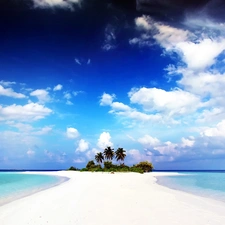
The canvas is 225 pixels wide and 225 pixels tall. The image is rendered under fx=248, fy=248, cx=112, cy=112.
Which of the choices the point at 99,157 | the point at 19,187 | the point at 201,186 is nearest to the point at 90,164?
the point at 99,157

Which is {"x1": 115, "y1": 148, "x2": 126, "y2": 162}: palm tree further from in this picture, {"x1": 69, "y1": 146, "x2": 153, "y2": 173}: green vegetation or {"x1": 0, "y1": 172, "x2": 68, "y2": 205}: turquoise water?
{"x1": 0, "y1": 172, "x2": 68, "y2": 205}: turquoise water

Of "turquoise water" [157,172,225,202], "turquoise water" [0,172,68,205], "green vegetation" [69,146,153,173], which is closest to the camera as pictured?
"turquoise water" [0,172,68,205]

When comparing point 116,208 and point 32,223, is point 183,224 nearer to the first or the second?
point 116,208

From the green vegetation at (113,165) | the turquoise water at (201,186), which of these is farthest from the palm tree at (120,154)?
the turquoise water at (201,186)

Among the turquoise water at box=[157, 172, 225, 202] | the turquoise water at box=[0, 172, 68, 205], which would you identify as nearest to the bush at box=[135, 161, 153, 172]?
the turquoise water at box=[157, 172, 225, 202]

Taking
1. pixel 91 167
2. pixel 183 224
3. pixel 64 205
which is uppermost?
pixel 91 167

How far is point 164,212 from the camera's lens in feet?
41.5

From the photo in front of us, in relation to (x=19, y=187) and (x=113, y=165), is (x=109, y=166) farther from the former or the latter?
(x=19, y=187)

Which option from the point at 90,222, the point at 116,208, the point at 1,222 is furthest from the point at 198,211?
the point at 1,222

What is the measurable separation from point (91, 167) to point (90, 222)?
2916 inches

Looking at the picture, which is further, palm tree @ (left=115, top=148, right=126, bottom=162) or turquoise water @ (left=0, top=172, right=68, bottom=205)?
palm tree @ (left=115, top=148, right=126, bottom=162)

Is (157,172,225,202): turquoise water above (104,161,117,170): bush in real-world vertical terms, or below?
below

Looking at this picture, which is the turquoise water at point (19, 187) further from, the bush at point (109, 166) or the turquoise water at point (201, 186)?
the bush at point (109, 166)

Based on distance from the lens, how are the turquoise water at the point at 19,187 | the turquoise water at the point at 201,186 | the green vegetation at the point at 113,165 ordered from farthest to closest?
the green vegetation at the point at 113,165 → the turquoise water at the point at 201,186 → the turquoise water at the point at 19,187
